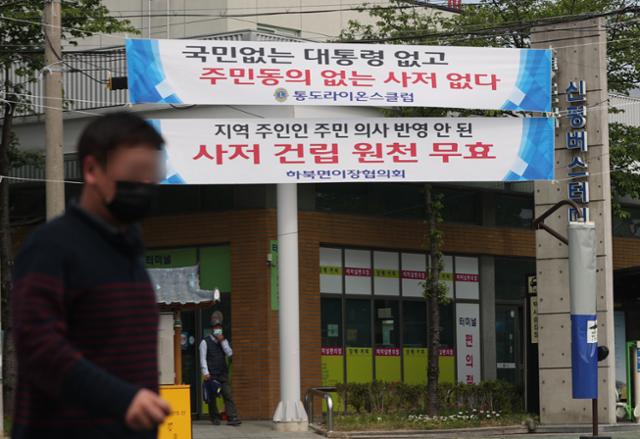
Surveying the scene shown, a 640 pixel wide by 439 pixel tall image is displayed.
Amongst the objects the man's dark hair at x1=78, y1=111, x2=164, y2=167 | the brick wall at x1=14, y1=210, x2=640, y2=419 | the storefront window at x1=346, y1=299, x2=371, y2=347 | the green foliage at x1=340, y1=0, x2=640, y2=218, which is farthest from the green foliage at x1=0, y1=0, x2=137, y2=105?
the man's dark hair at x1=78, y1=111, x2=164, y2=167

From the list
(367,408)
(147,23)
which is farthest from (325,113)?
(147,23)

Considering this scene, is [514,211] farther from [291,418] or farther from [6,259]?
[6,259]

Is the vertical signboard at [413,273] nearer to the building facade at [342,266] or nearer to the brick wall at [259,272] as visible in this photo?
the building facade at [342,266]

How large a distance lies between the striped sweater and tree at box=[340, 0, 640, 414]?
22.1 metres

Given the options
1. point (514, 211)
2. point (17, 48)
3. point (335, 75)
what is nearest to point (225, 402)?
point (335, 75)

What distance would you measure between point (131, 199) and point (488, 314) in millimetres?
27593

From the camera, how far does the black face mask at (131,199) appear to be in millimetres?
3883

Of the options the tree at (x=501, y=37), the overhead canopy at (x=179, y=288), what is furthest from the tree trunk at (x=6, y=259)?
the tree at (x=501, y=37)

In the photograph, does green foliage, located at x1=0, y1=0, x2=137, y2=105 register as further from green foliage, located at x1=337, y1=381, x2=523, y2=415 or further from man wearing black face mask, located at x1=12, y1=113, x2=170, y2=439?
man wearing black face mask, located at x1=12, y1=113, x2=170, y2=439

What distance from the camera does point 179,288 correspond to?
1909 cm

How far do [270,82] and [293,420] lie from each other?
629 cm

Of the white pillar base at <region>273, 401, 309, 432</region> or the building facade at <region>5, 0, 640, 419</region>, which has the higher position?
the building facade at <region>5, 0, 640, 419</region>

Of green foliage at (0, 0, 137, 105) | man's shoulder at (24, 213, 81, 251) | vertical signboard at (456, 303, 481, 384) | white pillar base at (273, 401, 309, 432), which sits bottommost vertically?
white pillar base at (273, 401, 309, 432)

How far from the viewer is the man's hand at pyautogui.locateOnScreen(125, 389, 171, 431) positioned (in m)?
3.63
